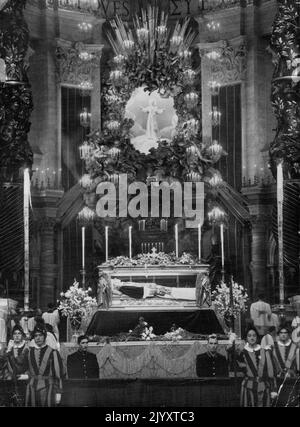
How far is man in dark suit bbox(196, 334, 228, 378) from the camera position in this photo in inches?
710

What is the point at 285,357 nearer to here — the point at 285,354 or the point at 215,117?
the point at 285,354


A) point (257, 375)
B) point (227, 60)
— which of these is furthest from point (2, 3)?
point (257, 375)

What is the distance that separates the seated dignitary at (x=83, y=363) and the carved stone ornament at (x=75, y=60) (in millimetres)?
12163

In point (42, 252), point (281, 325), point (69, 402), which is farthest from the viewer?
point (42, 252)

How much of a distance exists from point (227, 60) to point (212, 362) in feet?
41.8

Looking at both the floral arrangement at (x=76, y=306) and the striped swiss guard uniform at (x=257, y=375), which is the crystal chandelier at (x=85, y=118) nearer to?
the floral arrangement at (x=76, y=306)

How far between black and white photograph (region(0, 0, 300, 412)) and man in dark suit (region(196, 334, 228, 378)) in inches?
184

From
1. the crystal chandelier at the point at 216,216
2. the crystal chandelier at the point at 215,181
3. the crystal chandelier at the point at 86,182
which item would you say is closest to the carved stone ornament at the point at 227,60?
the crystal chandelier at the point at 215,181

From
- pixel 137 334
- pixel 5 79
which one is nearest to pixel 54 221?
pixel 5 79

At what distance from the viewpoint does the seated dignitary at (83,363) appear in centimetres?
1811

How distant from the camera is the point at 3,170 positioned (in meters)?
24.7

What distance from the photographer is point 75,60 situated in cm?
2914
